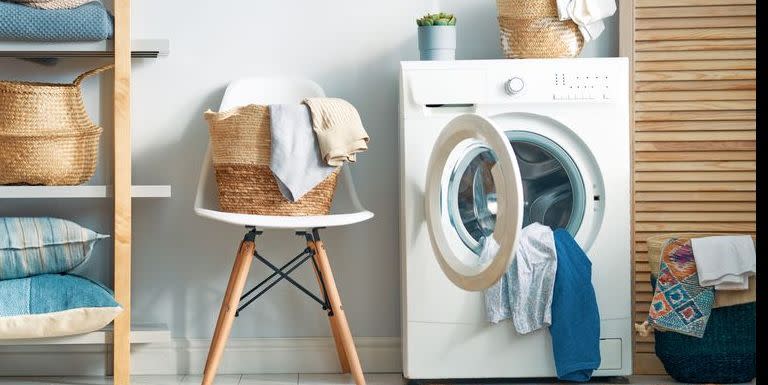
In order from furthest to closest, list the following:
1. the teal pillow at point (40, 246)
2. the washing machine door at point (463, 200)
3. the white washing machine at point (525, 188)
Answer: the white washing machine at point (525, 188) → the teal pillow at point (40, 246) → the washing machine door at point (463, 200)

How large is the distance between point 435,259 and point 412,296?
0.12 metres

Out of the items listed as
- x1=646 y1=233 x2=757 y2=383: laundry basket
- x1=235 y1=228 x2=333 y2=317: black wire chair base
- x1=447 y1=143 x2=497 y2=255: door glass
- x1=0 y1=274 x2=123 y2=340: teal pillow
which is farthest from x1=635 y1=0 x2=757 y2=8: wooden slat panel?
x1=0 y1=274 x2=123 y2=340: teal pillow

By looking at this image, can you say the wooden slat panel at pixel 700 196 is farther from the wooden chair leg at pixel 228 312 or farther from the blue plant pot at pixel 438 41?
the wooden chair leg at pixel 228 312

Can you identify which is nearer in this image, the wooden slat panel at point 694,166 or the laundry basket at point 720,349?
the laundry basket at point 720,349

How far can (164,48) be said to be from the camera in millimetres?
2281

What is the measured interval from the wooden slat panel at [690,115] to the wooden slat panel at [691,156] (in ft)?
0.33

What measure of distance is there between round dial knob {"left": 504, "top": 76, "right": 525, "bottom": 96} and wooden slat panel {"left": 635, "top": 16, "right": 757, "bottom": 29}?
0.49 meters

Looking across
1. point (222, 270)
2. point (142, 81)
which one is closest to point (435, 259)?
point (222, 270)

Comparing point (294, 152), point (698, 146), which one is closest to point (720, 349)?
point (698, 146)

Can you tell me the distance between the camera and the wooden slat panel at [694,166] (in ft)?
8.04

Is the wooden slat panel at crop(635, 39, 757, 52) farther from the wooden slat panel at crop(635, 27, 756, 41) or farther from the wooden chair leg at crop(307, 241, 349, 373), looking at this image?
the wooden chair leg at crop(307, 241, 349, 373)

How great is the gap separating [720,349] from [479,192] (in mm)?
761

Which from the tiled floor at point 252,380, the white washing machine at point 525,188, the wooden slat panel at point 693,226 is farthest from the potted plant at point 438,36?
the tiled floor at point 252,380

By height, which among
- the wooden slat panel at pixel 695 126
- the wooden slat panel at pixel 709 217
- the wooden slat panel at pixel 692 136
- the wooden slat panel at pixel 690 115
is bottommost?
the wooden slat panel at pixel 709 217
